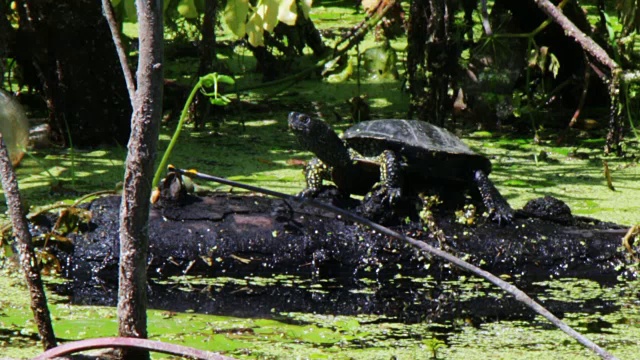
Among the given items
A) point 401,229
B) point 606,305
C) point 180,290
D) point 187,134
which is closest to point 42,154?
point 187,134

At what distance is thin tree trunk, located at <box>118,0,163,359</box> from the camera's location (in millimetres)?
1893

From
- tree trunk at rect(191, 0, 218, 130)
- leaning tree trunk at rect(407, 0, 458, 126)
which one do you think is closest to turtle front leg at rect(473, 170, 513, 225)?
leaning tree trunk at rect(407, 0, 458, 126)

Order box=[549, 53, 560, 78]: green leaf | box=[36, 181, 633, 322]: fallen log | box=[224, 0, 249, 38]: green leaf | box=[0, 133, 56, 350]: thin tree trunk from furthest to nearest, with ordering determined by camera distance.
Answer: box=[549, 53, 560, 78]: green leaf
box=[36, 181, 633, 322]: fallen log
box=[224, 0, 249, 38]: green leaf
box=[0, 133, 56, 350]: thin tree trunk

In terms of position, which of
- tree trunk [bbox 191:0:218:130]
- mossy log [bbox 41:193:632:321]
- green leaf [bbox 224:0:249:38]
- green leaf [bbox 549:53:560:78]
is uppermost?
green leaf [bbox 224:0:249:38]

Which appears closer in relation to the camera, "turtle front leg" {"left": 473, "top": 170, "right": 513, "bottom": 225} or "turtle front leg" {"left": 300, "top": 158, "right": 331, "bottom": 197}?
"turtle front leg" {"left": 473, "top": 170, "right": 513, "bottom": 225}

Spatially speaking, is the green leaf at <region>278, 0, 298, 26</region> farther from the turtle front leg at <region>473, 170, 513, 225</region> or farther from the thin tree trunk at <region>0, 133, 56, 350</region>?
the turtle front leg at <region>473, 170, 513, 225</region>

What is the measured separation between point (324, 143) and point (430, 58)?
175 cm

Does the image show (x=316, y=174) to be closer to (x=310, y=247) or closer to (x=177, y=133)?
(x=310, y=247)

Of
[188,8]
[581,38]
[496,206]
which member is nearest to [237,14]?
[188,8]

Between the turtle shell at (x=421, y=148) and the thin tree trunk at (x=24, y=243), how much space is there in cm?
171

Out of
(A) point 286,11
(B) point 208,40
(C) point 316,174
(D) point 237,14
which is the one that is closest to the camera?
(A) point 286,11

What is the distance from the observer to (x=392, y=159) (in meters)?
3.45

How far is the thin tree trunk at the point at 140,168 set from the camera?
1.89m

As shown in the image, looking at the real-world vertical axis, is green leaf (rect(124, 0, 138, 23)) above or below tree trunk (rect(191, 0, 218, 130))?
above
